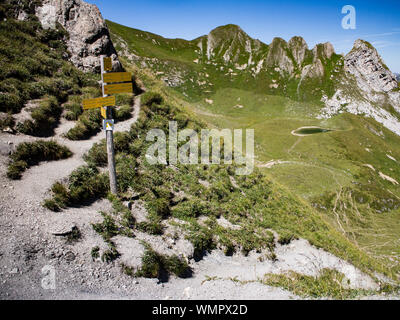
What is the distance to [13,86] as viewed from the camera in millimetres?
12242

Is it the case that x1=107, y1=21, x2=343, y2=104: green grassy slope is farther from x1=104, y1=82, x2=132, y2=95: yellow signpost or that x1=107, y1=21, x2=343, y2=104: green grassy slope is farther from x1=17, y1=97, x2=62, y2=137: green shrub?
x1=104, y1=82, x2=132, y2=95: yellow signpost

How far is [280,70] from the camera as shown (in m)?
117

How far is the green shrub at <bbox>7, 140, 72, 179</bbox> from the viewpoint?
8.71 meters

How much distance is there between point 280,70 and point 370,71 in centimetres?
4302

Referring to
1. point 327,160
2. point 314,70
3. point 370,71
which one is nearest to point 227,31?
point 314,70

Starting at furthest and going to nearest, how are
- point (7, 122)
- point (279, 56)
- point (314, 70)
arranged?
point (279, 56) < point (314, 70) < point (7, 122)

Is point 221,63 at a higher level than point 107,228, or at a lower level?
higher

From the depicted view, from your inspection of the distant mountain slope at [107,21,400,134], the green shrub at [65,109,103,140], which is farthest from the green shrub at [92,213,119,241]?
the distant mountain slope at [107,21,400,134]

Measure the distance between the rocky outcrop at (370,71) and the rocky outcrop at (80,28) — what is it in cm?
12507

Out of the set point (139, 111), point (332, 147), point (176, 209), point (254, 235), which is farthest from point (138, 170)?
point (332, 147)

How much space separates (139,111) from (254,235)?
12.6 m

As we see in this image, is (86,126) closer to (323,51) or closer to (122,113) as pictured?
(122,113)

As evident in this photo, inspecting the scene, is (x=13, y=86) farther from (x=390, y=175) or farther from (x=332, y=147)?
(x=390, y=175)
